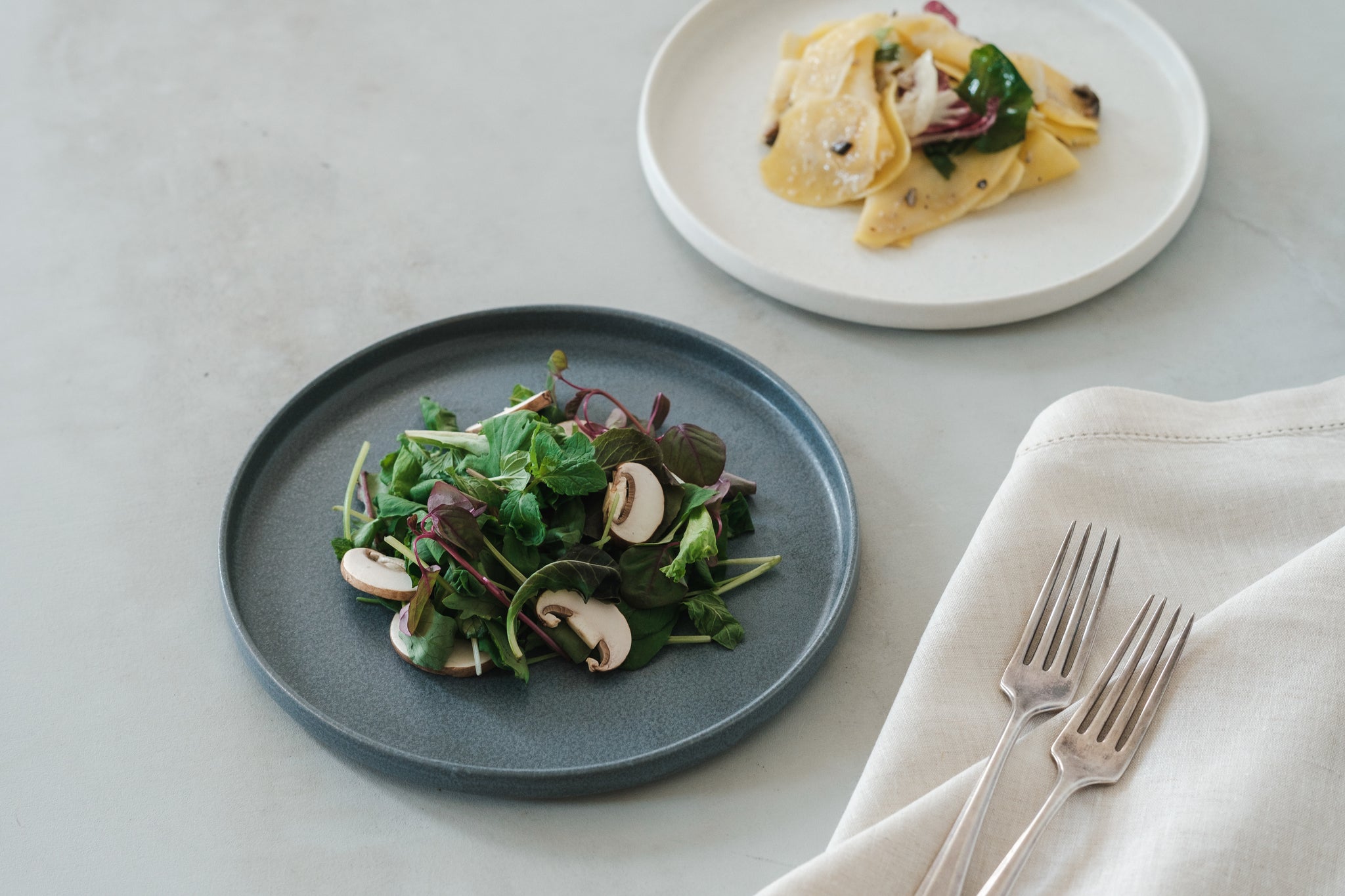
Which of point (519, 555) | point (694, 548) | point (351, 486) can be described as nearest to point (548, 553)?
point (519, 555)

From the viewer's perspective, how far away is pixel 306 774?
3.27 ft

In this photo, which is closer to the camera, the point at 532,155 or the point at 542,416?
the point at 542,416

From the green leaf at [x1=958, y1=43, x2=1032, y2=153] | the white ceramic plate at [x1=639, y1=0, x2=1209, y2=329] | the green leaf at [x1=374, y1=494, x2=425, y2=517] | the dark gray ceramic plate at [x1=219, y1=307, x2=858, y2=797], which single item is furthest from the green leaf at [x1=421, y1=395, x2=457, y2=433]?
the green leaf at [x1=958, y1=43, x2=1032, y2=153]

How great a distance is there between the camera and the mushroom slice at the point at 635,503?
1.01m

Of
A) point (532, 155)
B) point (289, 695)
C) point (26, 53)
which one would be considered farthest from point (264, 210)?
point (289, 695)

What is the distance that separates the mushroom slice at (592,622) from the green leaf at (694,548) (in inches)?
2.6

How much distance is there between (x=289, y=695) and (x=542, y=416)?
15.1 inches

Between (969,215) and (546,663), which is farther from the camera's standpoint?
(969,215)

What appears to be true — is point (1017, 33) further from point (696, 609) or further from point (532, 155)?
point (696, 609)

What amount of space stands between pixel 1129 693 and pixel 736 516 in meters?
0.41

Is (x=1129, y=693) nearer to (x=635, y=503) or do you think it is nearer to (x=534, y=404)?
(x=635, y=503)

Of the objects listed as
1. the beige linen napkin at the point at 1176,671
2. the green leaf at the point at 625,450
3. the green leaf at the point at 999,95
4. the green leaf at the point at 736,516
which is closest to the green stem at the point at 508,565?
the green leaf at the point at 625,450

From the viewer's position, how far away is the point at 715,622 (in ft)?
3.35

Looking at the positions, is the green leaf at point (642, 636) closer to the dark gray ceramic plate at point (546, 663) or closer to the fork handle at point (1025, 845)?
the dark gray ceramic plate at point (546, 663)
